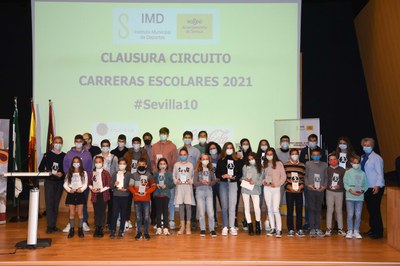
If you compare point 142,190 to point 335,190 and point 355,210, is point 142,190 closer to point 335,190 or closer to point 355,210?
point 335,190

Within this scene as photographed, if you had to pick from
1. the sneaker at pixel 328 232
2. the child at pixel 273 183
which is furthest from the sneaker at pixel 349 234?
the child at pixel 273 183

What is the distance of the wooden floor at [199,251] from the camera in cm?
568

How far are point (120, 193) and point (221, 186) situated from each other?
4.94 feet

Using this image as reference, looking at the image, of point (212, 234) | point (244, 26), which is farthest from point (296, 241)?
point (244, 26)

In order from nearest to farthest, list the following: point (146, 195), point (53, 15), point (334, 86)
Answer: point (146, 195), point (53, 15), point (334, 86)

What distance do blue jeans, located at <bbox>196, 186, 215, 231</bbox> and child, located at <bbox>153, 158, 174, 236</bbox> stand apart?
17.2 inches

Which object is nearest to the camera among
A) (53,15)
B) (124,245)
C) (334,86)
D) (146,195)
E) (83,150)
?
(124,245)

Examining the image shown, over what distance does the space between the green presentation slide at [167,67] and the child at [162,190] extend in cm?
193

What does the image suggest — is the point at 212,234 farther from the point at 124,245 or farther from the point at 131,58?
the point at 131,58

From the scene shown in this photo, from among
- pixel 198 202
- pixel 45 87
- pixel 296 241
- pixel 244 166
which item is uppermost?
pixel 45 87

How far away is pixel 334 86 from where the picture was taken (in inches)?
440

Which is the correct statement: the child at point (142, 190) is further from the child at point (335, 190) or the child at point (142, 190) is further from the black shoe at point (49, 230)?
the child at point (335, 190)

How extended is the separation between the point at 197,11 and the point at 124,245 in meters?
4.69

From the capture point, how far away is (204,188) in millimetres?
7449
